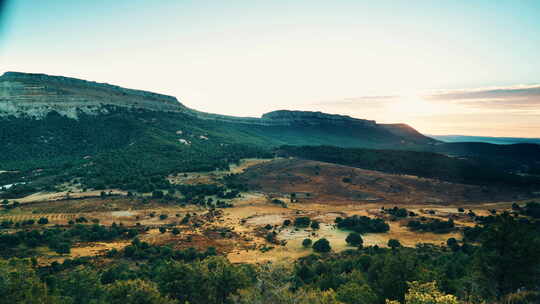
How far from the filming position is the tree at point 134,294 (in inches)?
886

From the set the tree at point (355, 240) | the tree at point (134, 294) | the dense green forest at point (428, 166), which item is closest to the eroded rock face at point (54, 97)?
the dense green forest at point (428, 166)

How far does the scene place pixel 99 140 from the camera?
450 ft

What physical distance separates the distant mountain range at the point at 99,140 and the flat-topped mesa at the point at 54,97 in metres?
0.37

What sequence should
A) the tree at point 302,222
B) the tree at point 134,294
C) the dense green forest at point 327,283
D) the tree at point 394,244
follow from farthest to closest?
the tree at point 302,222 < the tree at point 394,244 < the tree at point 134,294 < the dense green forest at point 327,283

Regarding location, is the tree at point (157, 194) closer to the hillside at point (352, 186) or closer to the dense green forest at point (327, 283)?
the hillside at point (352, 186)

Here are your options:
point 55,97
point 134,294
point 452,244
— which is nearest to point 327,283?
point 134,294

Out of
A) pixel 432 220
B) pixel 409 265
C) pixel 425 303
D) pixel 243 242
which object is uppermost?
pixel 425 303

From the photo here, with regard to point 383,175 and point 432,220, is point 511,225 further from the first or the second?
point 383,175

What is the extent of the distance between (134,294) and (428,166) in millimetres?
122730

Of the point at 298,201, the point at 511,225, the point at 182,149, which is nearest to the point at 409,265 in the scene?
the point at 511,225

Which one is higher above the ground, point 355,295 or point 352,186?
point 355,295

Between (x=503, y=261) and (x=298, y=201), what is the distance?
65450mm

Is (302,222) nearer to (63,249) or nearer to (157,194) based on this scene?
(157,194)

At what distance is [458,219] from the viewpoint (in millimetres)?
67062
